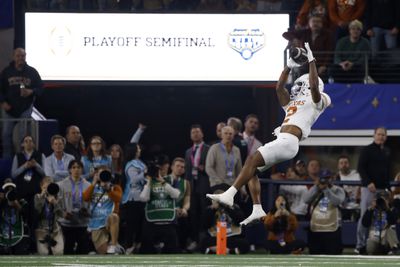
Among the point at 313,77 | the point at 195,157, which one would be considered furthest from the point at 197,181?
the point at 313,77

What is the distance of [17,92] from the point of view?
22.3 m

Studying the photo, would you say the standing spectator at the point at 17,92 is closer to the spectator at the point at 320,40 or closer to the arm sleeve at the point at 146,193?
the arm sleeve at the point at 146,193

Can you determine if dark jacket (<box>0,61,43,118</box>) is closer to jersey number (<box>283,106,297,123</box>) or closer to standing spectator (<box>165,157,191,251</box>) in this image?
standing spectator (<box>165,157,191,251</box>)

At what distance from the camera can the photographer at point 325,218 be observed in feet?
70.7

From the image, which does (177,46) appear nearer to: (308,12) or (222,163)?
(308,12)

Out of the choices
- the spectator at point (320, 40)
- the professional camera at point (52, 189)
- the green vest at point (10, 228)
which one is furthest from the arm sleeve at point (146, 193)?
the spectator at point (320, 40)

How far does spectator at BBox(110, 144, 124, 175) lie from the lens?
72.6ft

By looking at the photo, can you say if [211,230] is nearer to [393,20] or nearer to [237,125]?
[237,125]

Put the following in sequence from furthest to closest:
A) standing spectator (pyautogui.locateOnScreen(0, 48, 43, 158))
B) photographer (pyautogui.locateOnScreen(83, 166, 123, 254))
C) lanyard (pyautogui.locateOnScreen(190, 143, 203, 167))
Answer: standing spectator (pyautogui.locateOnScreen(0, 48, 43, 158)) < lanyard (pyautogui.locateOnScreen(190, 143, 203, 167)) < photographer (pyautogui.locateOnScreen(83, 166, 123, 254))

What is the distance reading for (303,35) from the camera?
77.7 feet

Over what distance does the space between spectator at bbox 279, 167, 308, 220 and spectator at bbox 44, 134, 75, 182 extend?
137 inches

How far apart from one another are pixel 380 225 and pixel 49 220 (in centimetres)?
503

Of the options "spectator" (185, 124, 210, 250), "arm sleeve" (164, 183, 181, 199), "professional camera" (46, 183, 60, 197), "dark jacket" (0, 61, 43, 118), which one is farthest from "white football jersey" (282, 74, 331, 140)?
"dark jacket" (0, 61, 43, 118)

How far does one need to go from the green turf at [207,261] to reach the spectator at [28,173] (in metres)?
3.22
